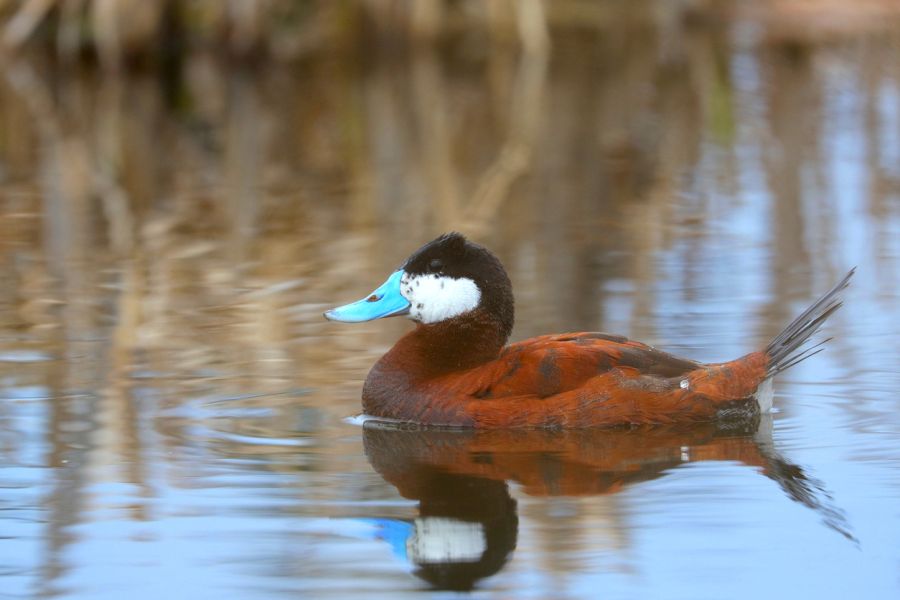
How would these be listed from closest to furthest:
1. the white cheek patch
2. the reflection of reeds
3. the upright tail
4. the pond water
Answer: the pond water
the upright tail
the white cheek patch
the reflection of reeds

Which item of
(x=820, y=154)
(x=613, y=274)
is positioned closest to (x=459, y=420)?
(x=613, y=274)

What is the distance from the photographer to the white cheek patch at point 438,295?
18.0 ft

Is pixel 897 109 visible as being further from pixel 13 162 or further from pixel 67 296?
pixel 67 296

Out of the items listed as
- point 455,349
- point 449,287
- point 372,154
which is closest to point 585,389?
point 455,349

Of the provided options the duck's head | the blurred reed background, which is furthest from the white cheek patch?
the blurred reed background

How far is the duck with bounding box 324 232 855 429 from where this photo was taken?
5.22m

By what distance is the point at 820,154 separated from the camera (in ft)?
37.4

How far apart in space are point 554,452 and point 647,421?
1.28 ft

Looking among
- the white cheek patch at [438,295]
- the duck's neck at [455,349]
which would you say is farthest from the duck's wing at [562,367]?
the white cheek patch at [438,295]

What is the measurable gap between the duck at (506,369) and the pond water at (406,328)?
0.29 feet

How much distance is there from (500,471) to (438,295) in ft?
2.93

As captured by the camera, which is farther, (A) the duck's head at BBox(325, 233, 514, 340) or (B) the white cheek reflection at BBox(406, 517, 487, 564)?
(A) the duck's head at BBox(325, 233, 514, 340)

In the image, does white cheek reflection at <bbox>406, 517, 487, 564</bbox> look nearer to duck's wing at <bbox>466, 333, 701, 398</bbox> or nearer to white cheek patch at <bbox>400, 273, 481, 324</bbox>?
duck's wing at <bbox>466, 333, 701, 398</bbox>

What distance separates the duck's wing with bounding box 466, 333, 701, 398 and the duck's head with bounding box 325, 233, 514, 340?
22cm
